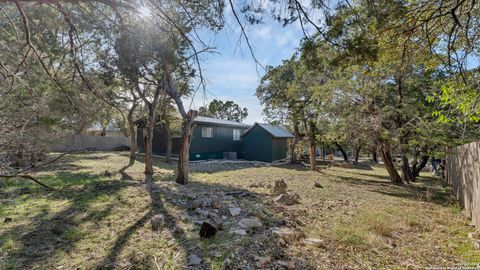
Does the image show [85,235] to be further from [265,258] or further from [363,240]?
[363,240]

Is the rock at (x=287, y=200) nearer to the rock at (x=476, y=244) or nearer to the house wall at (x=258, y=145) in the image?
the rock at (x=476, y=244)

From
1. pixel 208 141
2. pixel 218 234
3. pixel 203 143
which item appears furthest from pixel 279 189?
pixel 208 141

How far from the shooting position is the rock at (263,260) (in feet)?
9.30

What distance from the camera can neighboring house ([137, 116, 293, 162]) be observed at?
17.4 metres

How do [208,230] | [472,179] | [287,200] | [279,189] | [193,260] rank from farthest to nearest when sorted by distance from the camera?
[279,189] → [287,200] → [472,179] → [208,230] → [193,260]

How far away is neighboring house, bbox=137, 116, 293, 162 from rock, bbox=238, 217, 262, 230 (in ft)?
42.6

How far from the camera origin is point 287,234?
363 centimetres

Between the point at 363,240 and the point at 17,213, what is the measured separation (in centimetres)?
582

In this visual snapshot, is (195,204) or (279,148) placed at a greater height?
(279,148)

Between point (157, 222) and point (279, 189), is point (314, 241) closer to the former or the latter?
point (157, 222)

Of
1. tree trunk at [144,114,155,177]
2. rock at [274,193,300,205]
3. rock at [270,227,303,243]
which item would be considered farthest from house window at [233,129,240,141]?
rock at [270,227,303,243]

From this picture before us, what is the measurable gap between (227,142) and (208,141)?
2.30 m

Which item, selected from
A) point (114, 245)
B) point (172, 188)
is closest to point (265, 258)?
point (114, 245)

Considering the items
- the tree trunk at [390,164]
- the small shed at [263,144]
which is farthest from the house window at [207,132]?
the tree trunk at [390,164]
